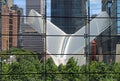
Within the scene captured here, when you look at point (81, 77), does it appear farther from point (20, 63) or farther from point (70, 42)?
point (70, 42)

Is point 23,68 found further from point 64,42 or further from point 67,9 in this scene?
point 64,42

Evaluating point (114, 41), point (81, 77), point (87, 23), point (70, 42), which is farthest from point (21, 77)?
point (70, 42)

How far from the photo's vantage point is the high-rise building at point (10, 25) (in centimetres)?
731

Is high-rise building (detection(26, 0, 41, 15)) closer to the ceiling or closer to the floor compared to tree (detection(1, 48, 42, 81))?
closer to the ceiling

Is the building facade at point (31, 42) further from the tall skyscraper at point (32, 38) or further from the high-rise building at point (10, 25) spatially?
the high-rise building at point (10, 25)

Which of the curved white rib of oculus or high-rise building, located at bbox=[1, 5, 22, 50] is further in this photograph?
the curved white rib of oculus

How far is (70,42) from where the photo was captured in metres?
13.6

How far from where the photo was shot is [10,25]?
751 cm

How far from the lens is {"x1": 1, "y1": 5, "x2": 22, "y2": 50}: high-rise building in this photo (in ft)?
24.0

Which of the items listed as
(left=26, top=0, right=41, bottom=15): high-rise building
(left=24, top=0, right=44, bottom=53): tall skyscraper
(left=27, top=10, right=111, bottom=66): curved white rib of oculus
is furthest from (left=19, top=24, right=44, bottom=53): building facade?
(left=27, top=10, right=111, bottom=66): curved white rib of oculus

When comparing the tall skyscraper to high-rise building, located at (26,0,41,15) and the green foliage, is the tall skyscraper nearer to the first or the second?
high-rise building, located at (26,0,41,15)

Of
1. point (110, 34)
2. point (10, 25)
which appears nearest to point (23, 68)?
point (10, 25)

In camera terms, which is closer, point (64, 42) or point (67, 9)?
point (67, 9)

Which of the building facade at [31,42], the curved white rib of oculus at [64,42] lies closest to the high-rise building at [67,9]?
the building facade at [31,42]
